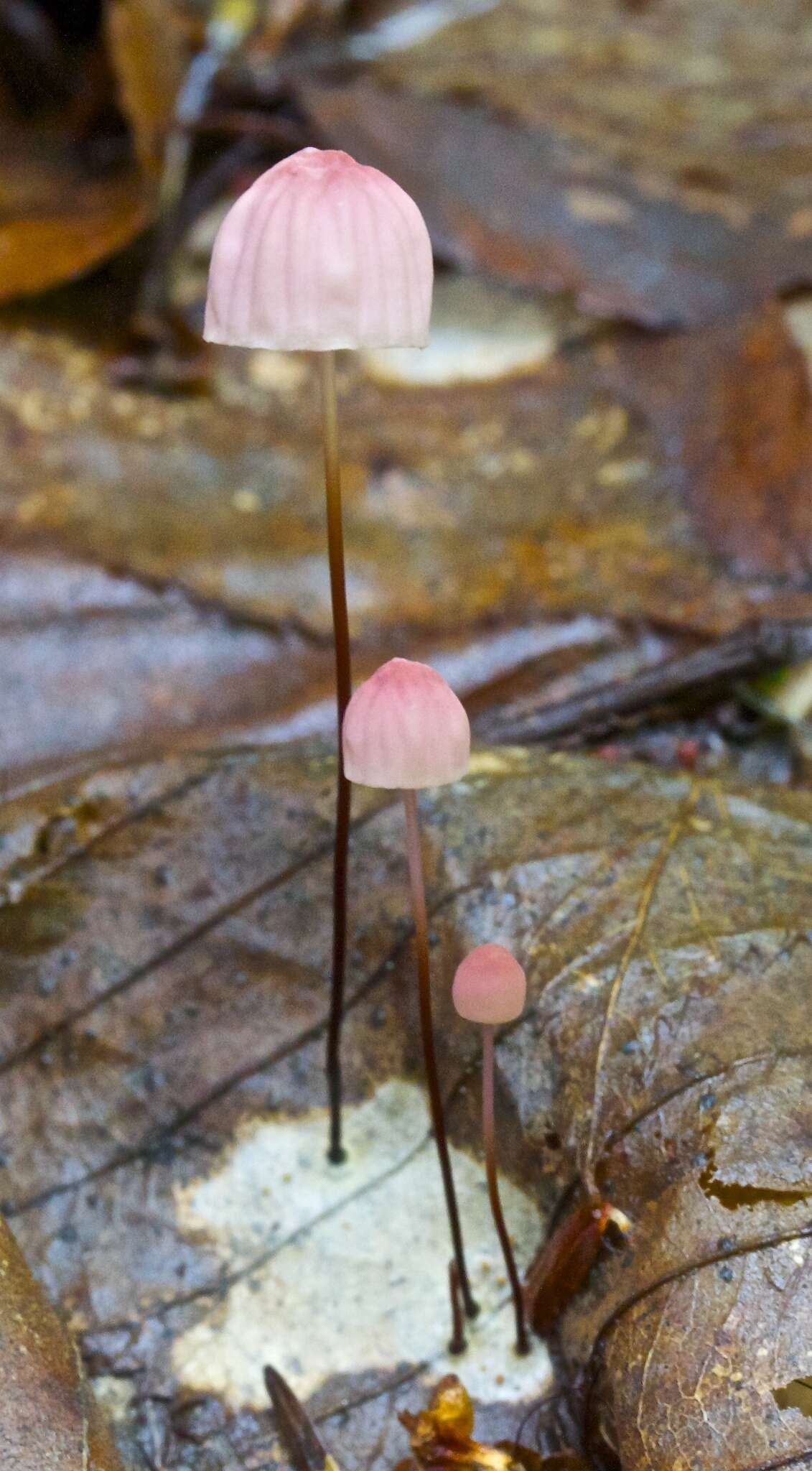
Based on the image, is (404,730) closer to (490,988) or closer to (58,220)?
(490,988)

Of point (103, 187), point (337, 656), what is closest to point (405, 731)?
point (337, 656)

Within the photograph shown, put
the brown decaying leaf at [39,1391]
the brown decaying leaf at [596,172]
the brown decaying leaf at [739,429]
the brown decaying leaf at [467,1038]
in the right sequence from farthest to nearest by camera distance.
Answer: the brown decaying leaf at [596,172] → the brown decaying leaf at [739,429] → the brown decaying leaf at [467,1038] → the brown decaying leaf at [39,1391]

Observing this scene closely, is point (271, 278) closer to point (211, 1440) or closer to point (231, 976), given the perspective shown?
point (231, 976)

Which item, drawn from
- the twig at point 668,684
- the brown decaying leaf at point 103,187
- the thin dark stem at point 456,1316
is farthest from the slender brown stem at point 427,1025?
the brown decaying leaf at point 103,187

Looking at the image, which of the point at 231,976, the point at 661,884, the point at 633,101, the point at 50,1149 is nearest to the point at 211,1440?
the point at 50,1149

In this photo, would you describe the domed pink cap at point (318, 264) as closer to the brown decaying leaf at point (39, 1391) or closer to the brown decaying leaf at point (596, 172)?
the brown decaying leaf at point (39, 1391)

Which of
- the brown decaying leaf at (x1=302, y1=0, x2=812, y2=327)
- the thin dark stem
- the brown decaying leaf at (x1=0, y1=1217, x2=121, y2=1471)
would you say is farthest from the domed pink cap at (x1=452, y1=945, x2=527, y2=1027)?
the brown decaying leaf at (x1=302, y1=0, x2=812, y2=327)
